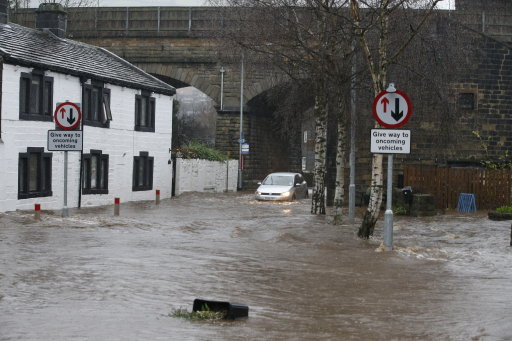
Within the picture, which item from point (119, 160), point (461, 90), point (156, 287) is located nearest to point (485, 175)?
point (461, 90)

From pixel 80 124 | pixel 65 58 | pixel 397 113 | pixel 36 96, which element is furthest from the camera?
pixel 65 58

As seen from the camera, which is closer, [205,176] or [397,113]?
[397,113]

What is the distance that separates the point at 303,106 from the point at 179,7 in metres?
18.6

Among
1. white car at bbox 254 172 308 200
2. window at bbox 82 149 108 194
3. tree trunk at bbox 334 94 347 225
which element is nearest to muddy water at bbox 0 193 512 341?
tree trunk at bbox 334 94 347 225

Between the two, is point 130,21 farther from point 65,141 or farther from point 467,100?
point 65,141

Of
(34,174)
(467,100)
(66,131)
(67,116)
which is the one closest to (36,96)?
(34,174)

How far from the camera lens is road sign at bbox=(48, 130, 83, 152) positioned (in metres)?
20.4

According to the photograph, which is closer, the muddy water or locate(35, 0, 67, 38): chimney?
the muddy water

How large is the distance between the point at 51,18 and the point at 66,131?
13941 mm

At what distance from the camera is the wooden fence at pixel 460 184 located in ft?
103

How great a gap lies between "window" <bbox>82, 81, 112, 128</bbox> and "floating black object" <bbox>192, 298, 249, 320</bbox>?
71.1 ft

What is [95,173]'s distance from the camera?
3097 centimetres

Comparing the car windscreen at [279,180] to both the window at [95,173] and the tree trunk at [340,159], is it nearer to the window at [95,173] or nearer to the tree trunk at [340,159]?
the window at [95,173]

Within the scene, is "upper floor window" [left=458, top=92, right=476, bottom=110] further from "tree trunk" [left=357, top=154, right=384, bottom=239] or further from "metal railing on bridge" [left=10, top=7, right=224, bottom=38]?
"tree trunk" [left=357, top=154, right=384, bottom=239]
